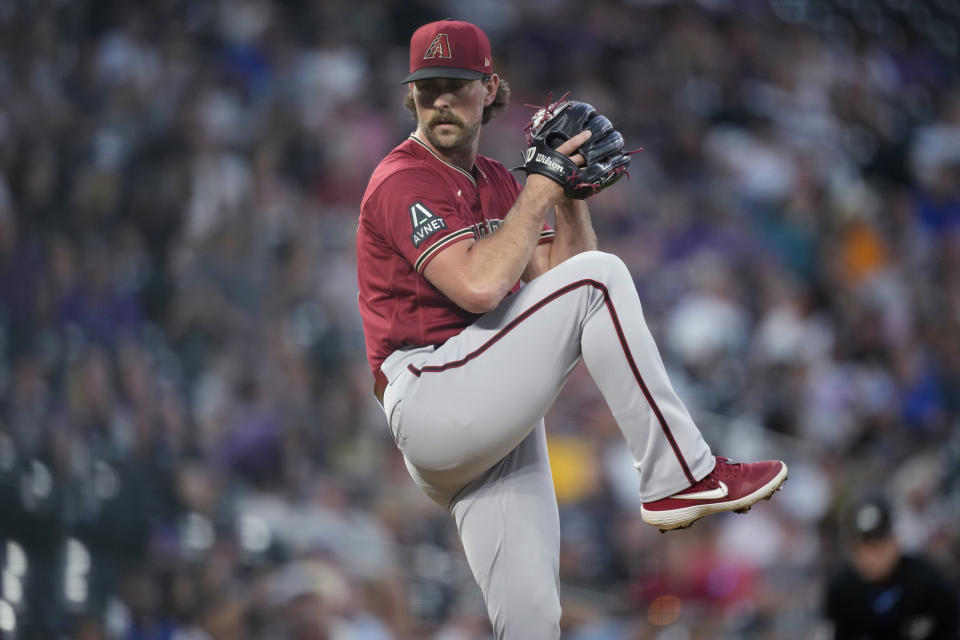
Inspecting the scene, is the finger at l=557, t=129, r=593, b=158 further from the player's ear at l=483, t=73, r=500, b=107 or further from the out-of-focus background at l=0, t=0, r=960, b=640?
the out-of-focus background at l=0, t=0, r=960, b=640

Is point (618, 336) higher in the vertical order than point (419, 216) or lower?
lower

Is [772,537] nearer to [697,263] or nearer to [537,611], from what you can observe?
[697,263]

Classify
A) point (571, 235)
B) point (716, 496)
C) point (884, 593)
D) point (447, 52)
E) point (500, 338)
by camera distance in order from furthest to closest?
point (884, 593) → point (571, 235) → point (447, 52) → point (500, 338) → point (716, 496)

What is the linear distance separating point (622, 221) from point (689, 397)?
5.24ft

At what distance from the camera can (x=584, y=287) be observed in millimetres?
2949

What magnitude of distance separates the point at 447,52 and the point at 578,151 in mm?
450

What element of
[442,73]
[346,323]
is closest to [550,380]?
[442,73]

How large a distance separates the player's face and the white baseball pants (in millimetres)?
489

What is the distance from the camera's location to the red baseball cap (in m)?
3.13

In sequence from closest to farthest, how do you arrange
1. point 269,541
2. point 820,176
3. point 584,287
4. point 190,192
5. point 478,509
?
point 584,287, point 478,509, point 269,541, point 190,192, point 820,176

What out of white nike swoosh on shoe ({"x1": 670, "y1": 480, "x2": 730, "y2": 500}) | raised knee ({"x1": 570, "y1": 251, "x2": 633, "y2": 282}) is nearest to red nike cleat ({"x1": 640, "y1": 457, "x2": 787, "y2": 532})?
white nike swoosh on shoe ({"x1": 670, "y1": 480, "x2": 730, "y2": 500})

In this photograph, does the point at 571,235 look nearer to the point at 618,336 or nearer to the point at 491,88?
the point at 491,88

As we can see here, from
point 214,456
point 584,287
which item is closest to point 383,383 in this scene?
point 584,287

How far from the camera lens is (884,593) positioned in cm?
484
